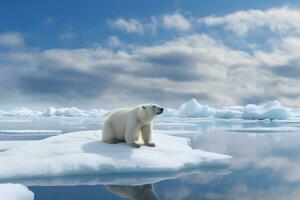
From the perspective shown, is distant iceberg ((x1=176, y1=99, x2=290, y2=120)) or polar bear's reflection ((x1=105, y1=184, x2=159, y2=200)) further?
distant iceberg ((x1=176, y1=99, x2=290, y2=120))

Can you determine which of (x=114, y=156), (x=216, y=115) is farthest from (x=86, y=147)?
(x=216, y=115)

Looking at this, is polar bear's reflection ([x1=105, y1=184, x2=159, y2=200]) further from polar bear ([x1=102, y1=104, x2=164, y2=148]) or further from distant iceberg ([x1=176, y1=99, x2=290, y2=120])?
distant iceberg ([x1=176, y1=99, x2=290, y2=120])

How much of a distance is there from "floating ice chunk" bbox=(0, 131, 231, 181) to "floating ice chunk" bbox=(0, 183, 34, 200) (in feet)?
4.07

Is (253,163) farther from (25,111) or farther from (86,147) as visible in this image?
(25,111)

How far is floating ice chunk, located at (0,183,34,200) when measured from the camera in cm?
470

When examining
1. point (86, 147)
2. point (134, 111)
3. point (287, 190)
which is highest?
point (134, 111)

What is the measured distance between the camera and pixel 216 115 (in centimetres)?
4725

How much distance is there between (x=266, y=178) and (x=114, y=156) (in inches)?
110

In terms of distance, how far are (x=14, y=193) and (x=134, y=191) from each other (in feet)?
5.44

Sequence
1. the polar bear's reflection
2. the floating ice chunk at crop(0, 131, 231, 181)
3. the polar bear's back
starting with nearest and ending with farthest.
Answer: the polar bear's reflection → the floating ice chunk at crop(0, 131, 231, 181) → the polar bear's back

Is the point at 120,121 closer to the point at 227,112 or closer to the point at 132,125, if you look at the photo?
the point at 132,125

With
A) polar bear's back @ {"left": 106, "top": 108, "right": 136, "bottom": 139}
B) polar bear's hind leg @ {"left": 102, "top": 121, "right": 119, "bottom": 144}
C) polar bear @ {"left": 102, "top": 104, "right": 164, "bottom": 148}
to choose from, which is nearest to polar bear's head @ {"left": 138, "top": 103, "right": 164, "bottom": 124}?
A: polar bear @ {"left": 102, "top": 104, "right": 164, "bottom": 148}

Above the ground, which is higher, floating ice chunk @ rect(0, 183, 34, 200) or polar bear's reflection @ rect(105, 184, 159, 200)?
floating ice chunk @ rect(0, 183, 34, 200)

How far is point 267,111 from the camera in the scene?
37.8m
